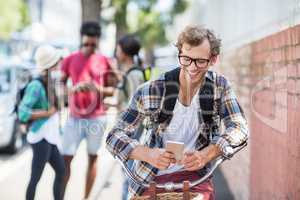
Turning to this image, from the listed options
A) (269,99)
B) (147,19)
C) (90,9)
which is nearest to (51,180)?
(269,99)

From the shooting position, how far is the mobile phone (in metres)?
2.86

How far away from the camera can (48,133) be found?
18.2 ft

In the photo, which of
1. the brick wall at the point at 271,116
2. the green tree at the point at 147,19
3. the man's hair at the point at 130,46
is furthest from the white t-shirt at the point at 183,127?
the green tree at the point at 147,19

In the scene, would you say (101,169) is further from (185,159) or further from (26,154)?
(185,159)

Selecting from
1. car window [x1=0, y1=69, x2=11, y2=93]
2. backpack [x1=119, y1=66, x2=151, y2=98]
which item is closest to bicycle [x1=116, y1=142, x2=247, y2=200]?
backpack [x1=119, y1=66, x2=151, y2=98]

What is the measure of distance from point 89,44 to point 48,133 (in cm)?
131

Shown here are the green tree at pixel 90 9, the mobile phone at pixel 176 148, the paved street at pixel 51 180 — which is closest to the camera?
the mobile phone at pixel 176 148

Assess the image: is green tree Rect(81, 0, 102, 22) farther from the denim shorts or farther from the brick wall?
the denim shorts

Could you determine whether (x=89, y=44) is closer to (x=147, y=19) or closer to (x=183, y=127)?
(x=183, y=127)

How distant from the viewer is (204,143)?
3.24 meters

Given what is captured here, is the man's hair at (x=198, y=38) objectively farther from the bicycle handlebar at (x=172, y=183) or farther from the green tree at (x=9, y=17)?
the green tree at (x=9, y=17)

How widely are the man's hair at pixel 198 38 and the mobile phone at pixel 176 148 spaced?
0.51 meters

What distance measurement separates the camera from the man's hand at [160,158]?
9.64ft

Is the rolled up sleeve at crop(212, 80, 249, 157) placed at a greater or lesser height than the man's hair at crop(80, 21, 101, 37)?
→ lesser
